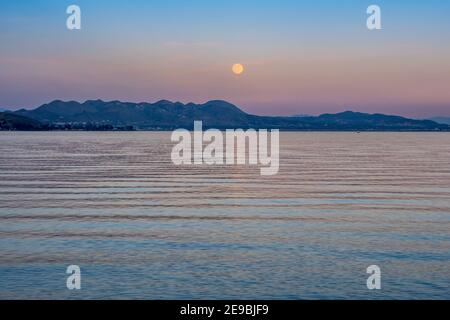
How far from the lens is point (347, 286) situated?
76.4 feet

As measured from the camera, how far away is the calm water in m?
23.2

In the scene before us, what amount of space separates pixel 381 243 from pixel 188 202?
56.7 feet

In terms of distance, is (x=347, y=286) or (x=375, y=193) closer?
(x=347, y=286)

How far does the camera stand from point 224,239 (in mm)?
31312

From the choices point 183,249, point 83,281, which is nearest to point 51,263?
point 83,281

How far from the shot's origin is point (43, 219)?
3647cm

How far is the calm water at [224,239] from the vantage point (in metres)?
23.2

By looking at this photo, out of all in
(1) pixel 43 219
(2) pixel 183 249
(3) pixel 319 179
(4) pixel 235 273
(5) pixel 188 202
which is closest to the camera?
(4) pixel 235 273

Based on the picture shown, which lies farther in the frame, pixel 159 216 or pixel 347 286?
pixel 159 216
